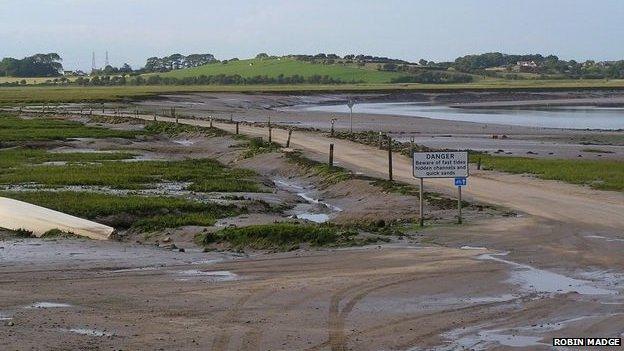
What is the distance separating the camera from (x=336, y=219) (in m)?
26.4

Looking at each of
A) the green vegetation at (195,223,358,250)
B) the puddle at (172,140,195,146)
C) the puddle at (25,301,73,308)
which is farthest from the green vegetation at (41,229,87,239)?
the puddle at (172,140,195,146)

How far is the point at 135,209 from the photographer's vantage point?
26.2 metres

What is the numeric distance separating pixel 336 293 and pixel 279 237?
5.62 m

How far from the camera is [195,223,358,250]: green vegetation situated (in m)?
20.4

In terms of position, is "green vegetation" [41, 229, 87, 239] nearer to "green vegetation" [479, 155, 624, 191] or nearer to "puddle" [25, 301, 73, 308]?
"puddle" [25, 301, 73, 308]

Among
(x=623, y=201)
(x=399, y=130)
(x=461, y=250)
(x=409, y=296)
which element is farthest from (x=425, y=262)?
(x=399, y=130)

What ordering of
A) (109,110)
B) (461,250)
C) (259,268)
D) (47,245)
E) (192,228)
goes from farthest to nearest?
(109,110)
(192,228)
(47,245)
(461,250)
(259,268)

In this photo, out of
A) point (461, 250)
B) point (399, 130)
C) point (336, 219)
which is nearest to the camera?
point (461, 250)

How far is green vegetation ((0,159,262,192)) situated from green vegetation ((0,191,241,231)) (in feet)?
13.7

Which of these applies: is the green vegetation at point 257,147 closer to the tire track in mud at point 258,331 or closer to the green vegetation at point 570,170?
the green vegetation at point 570,170

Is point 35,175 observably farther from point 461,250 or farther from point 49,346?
point 49,346

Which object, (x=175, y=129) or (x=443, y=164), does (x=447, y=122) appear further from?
(x=443, y=164)

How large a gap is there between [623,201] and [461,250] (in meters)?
9.41

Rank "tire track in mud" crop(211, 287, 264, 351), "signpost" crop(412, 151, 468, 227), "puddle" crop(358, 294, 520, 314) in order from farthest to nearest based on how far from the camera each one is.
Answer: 1. "signpost" crop(412, 151, 468, 227)
2. "puddle" crop(358, 294, 520, 314)
3. "tire track in mud" crop(211, 287, 264, 351)
